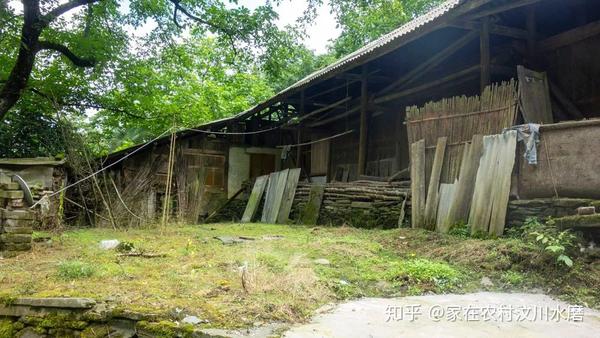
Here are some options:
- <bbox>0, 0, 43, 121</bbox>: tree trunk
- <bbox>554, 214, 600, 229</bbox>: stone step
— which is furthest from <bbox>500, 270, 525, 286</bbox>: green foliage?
<bbox>0, 0, 43, 121</bbox>: tree trunk

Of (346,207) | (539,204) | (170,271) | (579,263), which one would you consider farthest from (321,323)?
(346,207)

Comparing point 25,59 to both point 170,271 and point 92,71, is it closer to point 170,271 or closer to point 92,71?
point 92,71

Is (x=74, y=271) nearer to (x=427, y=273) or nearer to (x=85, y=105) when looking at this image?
(x=427, y=273)

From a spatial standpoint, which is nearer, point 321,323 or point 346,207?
point 321,323

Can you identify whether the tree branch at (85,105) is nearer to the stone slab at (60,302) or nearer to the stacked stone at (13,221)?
the stacked stone at (13,221)

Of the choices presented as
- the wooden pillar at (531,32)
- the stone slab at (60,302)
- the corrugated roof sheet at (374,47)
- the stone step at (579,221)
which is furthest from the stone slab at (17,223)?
the wooden pillar at (531,32)

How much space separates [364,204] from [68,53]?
7.71m

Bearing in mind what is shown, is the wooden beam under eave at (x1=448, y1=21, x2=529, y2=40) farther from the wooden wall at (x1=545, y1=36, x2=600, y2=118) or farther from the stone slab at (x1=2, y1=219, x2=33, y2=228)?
the stone slab at (x1=2, y1=219, x2=33, y2=228)

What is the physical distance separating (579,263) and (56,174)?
10.5 meters

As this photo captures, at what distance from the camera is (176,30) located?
12.8 m

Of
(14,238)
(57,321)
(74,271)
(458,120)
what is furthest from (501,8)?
(14,238)

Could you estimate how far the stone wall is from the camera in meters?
3.18

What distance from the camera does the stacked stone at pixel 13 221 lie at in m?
5.88

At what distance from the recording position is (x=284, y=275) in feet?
13.6
